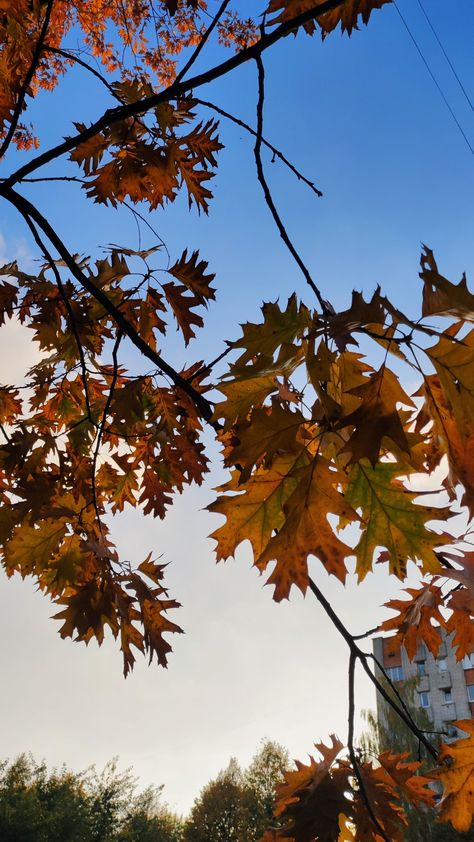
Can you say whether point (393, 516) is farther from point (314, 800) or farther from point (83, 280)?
point (83, 280)

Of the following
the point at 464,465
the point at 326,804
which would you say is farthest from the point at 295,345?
the point at 326,804

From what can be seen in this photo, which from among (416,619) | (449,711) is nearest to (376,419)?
(416,619)

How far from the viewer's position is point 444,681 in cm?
3259

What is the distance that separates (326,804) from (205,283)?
1607 mm

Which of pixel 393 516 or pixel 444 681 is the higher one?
pixel 444 681

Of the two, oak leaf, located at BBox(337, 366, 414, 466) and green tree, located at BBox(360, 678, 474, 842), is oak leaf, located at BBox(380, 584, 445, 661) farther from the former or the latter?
green tree, located at BBox(360, 678, 474, 842)

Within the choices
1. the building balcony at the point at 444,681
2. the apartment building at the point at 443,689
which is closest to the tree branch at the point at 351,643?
the apartment building at the point at 443,689

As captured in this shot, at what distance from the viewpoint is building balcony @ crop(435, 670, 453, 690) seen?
32.5m

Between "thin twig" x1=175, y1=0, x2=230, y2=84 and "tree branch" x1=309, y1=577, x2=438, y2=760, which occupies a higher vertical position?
"thin twig" x1=175, y1=0, x2=230, y2=84

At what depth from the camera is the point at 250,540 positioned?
3.77 feet

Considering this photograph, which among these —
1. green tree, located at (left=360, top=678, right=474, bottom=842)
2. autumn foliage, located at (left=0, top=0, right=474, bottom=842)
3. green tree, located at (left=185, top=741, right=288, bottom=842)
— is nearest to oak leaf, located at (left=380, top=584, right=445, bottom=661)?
autumn foliage, located at (left=0, top=0, right=474, bottom=842)

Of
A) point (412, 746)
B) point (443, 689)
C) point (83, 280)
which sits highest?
point (83, 280)

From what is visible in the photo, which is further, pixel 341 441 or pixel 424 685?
pixel 424 685

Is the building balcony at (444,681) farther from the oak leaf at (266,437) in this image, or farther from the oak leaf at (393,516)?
the oak leaf at (266,437)
